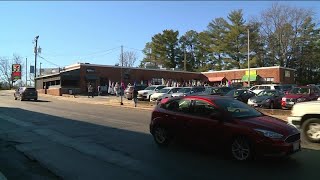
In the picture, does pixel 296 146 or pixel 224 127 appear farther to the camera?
pixel 224 127

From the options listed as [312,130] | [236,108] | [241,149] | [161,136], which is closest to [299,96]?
[312,130]

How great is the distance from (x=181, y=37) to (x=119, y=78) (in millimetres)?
43459

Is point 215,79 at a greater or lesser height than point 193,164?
greater

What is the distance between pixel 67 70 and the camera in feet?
200

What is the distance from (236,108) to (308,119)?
3401 millimetres

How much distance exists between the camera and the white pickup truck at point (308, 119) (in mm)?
12281

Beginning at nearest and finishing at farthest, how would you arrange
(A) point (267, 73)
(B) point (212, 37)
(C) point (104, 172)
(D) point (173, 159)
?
(C) point (104, 172) → (D) point (173, 159) → (A) point (267, 73) → (B) point (212, 37)

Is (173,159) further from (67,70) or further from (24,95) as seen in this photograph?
(67,70)

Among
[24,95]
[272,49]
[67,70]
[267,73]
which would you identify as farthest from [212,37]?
[24,95]

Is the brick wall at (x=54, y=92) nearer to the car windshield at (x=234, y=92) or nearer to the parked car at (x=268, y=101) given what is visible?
the car windshield at (x=234, y=92)

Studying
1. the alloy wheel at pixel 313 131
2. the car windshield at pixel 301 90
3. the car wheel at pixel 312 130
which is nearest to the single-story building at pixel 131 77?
the car windshield at pixel 301 90

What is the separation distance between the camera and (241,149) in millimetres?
9500

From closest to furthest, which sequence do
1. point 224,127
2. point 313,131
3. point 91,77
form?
1. point 224,127
2. point 313,131
3. point 91,77

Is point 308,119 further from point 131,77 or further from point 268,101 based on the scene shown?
point 131,77
